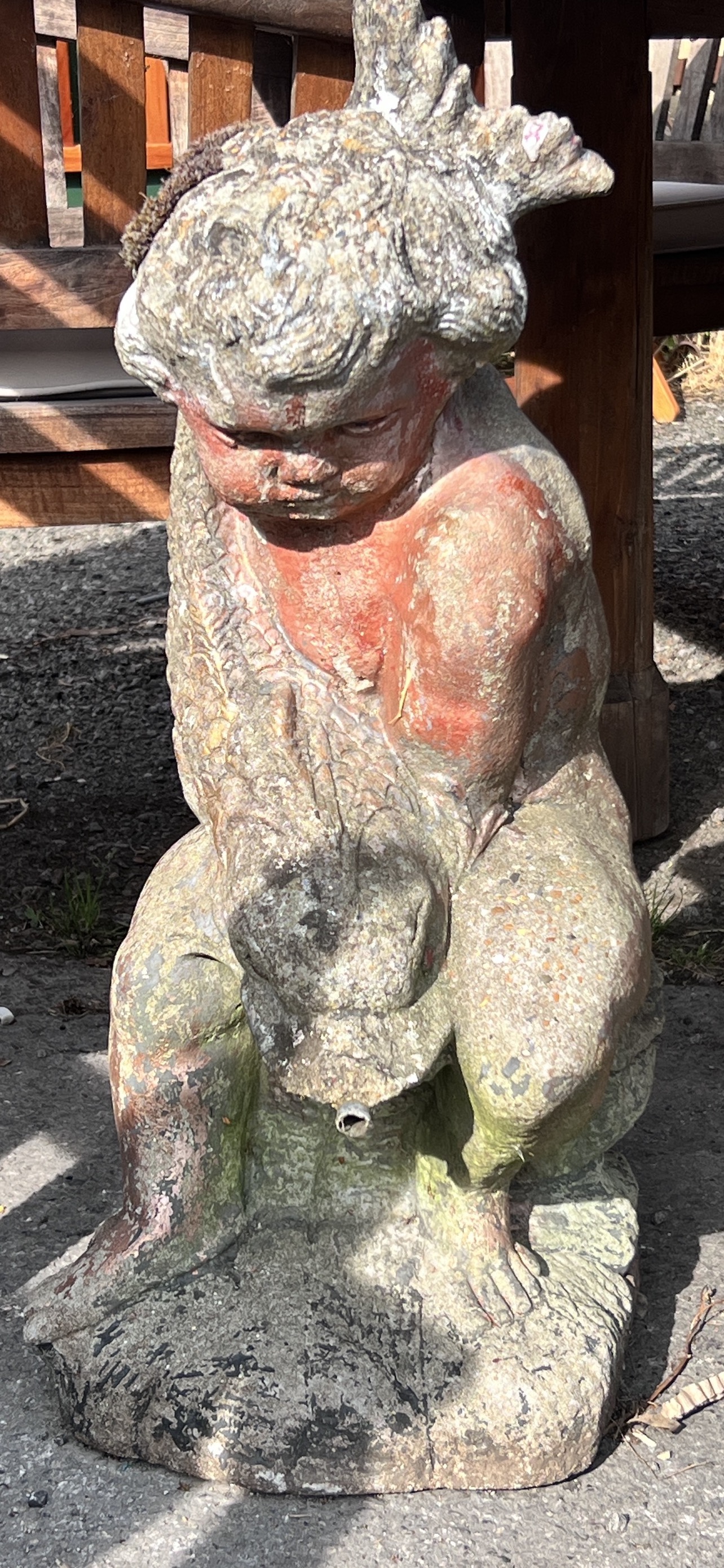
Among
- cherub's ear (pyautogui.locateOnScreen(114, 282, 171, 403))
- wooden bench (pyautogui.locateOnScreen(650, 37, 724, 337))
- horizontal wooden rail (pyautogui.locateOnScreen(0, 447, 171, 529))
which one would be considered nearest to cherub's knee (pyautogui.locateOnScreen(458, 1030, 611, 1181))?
cherub's ear (pyautogui.locateOnScreen(114, 282, 171, 403))

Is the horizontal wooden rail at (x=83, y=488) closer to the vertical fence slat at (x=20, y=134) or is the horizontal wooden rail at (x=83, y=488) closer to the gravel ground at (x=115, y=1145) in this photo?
the vertical fence slat at (x=20, y=134)

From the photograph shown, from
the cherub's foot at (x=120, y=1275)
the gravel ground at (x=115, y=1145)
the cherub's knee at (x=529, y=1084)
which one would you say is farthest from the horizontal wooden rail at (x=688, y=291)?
the cherub's foot at (x=120, y=1275)

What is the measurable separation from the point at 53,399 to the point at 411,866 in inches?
63.4

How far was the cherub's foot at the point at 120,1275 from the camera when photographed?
202 cm

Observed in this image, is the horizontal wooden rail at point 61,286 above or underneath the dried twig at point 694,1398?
above

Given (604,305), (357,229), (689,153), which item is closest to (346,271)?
(357,229)

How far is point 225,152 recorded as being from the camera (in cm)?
167

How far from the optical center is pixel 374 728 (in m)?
1.89

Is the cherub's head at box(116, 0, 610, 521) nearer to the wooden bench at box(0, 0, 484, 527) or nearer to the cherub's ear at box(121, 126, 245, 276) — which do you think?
the cherub's ear at box(121, 126, 245, 276)

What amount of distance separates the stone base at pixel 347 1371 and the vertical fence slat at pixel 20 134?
5.78 feet

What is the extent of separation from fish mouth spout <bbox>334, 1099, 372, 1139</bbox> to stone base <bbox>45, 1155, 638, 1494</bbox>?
1.27 ft

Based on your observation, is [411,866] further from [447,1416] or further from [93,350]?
[93,350]

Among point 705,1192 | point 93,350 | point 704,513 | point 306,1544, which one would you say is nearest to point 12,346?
point 93,350

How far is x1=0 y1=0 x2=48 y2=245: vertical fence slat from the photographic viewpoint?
108 inches
